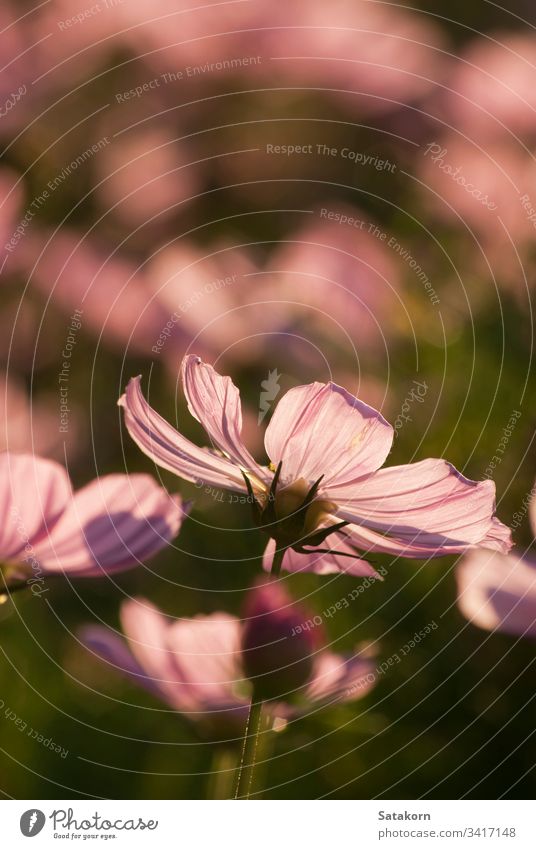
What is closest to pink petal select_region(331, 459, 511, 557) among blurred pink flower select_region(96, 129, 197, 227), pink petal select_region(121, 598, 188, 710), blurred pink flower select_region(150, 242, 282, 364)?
pink petal select_region(121, 598, 188, 710)

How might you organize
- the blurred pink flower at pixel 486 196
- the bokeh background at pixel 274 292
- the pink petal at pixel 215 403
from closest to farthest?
1. the pink petal at pixel 215 403
2. the bokeh background at pixel 274 292
3. the blurred pink flower at pixel 486 196

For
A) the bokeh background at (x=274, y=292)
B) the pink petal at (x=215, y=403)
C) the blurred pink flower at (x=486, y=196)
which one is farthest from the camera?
the blurred pink flower at (x=486, y=196)

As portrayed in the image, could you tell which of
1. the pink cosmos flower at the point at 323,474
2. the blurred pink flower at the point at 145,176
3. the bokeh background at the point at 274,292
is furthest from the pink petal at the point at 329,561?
the blurred pink flower at the point at 145,176

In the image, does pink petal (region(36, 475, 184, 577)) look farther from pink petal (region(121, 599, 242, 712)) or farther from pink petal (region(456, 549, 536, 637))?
pink petal (region(456, 549, 536, 637))

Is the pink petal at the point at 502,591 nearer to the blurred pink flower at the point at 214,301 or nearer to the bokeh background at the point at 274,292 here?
the bokeh background at the point at 274,292

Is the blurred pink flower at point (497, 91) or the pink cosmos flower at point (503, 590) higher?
the blurred pink flower at point (497, 91)

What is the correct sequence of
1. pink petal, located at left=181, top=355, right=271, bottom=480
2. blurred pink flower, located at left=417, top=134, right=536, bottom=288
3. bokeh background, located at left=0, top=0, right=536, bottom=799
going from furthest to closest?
1. blurred pink flower, located at left=417, top=134, right=536, bottom=288
2. bokeh background, located at left=0, top=0, right=536, bottom=799
3. pink petal, located at left=181, top=355, right=271, bottom=480
